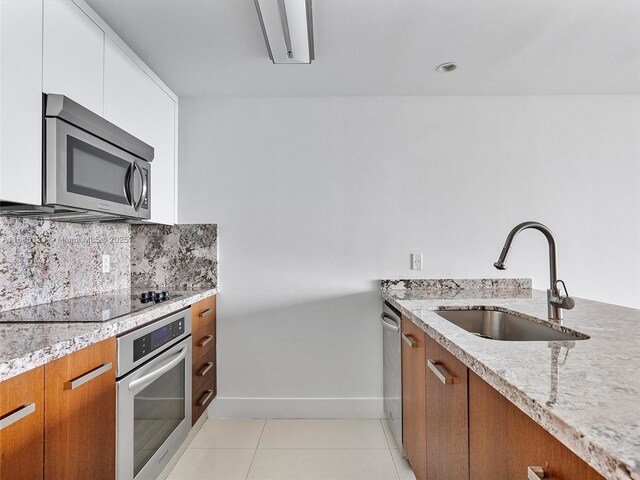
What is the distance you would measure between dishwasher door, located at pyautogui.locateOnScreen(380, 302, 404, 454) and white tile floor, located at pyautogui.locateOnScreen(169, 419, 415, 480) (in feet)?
0.45

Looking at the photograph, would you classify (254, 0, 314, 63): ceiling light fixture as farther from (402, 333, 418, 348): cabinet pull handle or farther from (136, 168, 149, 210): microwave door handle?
(402, 333, 418, 348): cabinet pull handle

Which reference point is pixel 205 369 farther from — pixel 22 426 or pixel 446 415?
pixel 446 415

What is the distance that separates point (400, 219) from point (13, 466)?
7.50ft

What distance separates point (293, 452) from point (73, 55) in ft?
7.17

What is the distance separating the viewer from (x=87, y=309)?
168 centimetres

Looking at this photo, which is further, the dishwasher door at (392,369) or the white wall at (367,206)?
the white wall at (367,206)

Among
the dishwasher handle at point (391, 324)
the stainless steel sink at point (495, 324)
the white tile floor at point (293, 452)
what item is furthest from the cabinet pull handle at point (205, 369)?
the stainless steel sink at point (495, 324)

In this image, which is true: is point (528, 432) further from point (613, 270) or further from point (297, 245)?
point (613, 270)

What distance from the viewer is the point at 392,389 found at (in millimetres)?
2332

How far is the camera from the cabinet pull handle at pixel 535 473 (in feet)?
2.41

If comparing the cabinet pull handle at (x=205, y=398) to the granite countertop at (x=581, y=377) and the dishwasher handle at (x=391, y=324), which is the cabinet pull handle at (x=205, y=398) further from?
the granite countertop at (x=581, y=377)

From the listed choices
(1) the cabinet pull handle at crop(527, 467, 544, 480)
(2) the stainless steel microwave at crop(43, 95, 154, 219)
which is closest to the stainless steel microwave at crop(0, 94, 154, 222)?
(2) the stainless steel microwave at crop(43, 95, 154, 219)

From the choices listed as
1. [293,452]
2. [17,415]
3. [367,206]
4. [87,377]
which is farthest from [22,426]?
[367,206]

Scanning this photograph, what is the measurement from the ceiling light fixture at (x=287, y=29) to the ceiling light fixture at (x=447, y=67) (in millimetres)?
765
